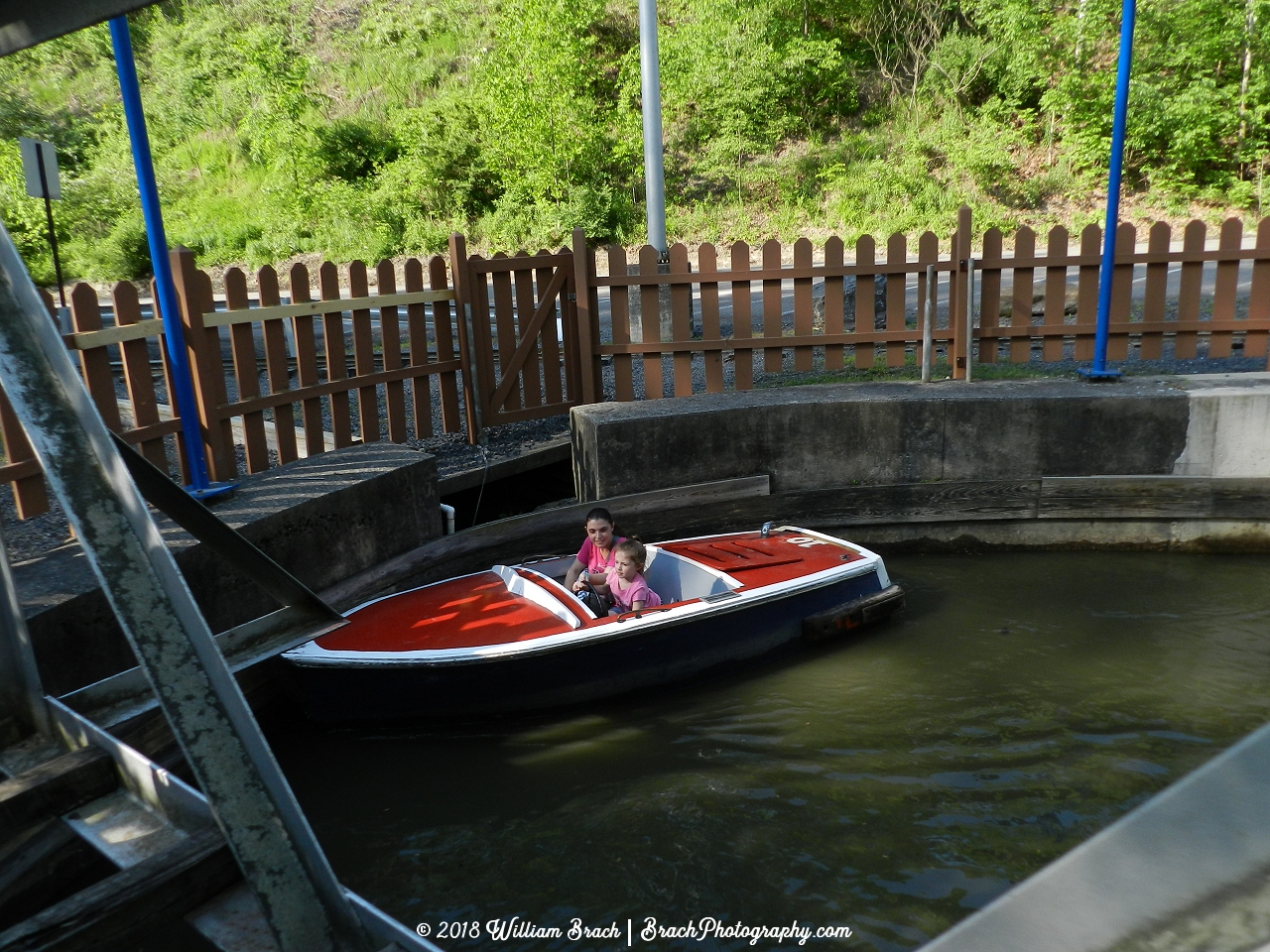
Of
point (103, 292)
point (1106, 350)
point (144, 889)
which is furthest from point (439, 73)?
point (144, 889)

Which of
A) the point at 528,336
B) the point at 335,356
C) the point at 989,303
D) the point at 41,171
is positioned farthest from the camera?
the point at 41,171

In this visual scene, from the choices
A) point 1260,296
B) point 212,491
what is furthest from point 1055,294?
point 212,491

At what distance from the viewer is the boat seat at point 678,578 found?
6188 millimetres

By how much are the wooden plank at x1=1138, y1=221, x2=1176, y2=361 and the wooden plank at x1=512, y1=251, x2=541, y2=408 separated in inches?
200

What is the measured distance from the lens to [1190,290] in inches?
334

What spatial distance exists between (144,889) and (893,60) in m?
28.4

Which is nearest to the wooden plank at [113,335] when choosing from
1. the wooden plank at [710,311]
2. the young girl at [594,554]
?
the young girl at [594,554]

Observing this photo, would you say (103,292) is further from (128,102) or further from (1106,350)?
(1106,350)

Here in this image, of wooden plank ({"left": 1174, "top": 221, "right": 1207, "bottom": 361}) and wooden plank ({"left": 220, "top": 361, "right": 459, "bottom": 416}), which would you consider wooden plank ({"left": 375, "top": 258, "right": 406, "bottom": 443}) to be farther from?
wooden plank ({"left": 1174, "top": 221, "right": 1207, "bottom": 361})

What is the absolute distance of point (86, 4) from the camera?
2748 millimetres

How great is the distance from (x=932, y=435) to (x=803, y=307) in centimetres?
160

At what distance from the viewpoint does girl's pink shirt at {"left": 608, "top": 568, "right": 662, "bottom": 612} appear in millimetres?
6020

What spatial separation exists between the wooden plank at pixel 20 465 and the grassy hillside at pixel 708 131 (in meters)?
19.8

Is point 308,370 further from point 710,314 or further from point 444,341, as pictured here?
point 710,314
